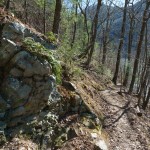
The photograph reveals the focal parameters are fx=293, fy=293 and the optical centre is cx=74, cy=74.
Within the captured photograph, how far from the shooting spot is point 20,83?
862cm

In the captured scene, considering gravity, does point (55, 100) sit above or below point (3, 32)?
below

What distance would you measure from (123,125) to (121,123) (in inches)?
5.7

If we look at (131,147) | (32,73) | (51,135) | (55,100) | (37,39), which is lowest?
(131,147)

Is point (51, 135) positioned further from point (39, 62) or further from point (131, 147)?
point (131, 147)

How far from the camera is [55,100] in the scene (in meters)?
9.45

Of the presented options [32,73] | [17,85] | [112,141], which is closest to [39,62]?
[32,73]

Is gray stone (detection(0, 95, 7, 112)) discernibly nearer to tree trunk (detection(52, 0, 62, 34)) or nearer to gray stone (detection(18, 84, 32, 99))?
gray stone (detection(18, 84, 32, 99))

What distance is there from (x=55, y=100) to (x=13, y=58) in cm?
192

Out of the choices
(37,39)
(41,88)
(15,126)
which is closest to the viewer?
(15,126)

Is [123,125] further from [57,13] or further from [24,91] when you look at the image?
[57,13]

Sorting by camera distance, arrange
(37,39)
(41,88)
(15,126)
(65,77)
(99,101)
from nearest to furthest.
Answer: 1. (15,126)
2. (41,88)
3. (37,39)
4. (65,77)
5. (99,101)

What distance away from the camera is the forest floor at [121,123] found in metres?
11.0

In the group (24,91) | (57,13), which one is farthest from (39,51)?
(57,13)

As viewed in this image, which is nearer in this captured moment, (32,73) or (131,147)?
(32,73)
